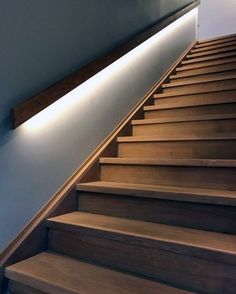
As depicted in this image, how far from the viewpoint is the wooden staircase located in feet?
3.31

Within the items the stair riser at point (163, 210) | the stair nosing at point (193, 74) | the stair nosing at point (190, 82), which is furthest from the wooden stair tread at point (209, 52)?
the stair riser at point (163, 210)

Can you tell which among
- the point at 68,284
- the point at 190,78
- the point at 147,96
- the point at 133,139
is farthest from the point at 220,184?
the point at 190,78

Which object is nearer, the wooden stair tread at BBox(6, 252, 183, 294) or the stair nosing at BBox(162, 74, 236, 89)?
the wooden stair tread at BBox(6, 252, 183, 294)

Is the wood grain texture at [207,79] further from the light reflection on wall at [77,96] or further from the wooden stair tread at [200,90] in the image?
the light reflection on wall at [77,96]

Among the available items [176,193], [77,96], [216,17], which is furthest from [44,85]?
[216,17]

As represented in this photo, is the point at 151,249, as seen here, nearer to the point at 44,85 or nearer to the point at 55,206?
the point at 55,206

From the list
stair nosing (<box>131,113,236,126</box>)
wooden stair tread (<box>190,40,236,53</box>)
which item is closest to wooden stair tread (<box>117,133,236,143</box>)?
stair nosing (<box>131,113,236,126</box>)

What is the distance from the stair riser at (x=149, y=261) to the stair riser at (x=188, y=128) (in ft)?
3.03

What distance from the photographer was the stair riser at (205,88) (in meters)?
2.42

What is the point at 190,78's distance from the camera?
295 centimetres

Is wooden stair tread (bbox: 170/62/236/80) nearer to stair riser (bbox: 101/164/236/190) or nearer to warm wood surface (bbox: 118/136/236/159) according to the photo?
warm wood surface (bbox: 118/136/236/159)

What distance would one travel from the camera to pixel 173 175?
1558mm

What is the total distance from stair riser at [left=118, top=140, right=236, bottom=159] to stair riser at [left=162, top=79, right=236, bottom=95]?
858 millimetres

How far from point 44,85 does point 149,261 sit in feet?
2.96
